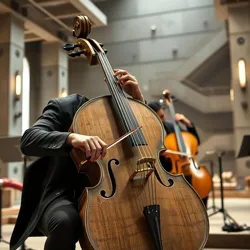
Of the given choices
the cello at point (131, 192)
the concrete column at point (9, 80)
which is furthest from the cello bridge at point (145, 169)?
the concrete column at point (9, 80)

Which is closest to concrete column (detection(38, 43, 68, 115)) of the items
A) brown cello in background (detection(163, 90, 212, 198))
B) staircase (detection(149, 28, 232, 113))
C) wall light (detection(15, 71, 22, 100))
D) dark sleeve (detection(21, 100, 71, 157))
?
wall light (detection(15, 71, 22, 100))

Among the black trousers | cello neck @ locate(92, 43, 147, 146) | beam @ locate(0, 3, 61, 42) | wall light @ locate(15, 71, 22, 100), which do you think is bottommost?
the black trousers

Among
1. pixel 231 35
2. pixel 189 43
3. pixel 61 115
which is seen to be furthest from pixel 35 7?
pixel 61 115

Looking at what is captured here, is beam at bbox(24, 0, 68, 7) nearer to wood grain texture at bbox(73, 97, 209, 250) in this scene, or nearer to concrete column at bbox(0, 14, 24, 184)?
concrete column at bbox(0, 14, 24, 184)

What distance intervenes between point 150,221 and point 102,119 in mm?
479

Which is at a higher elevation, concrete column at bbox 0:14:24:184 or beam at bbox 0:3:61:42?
beam at bbox 0:3:61:42

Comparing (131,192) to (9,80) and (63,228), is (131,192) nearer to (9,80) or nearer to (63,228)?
(63,228)

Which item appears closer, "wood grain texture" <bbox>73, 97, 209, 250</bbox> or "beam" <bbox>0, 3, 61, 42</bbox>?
"wood grain texture" <bbox>73, 97, 209, 250</bbox>

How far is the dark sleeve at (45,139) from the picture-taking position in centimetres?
146

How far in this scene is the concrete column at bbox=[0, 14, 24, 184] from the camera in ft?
26.7

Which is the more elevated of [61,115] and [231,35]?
[231,35]

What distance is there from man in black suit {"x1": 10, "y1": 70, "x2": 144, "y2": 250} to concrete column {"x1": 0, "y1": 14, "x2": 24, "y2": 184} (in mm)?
6694

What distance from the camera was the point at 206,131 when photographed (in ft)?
40.4

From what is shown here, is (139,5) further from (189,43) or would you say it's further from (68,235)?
(68,235)
